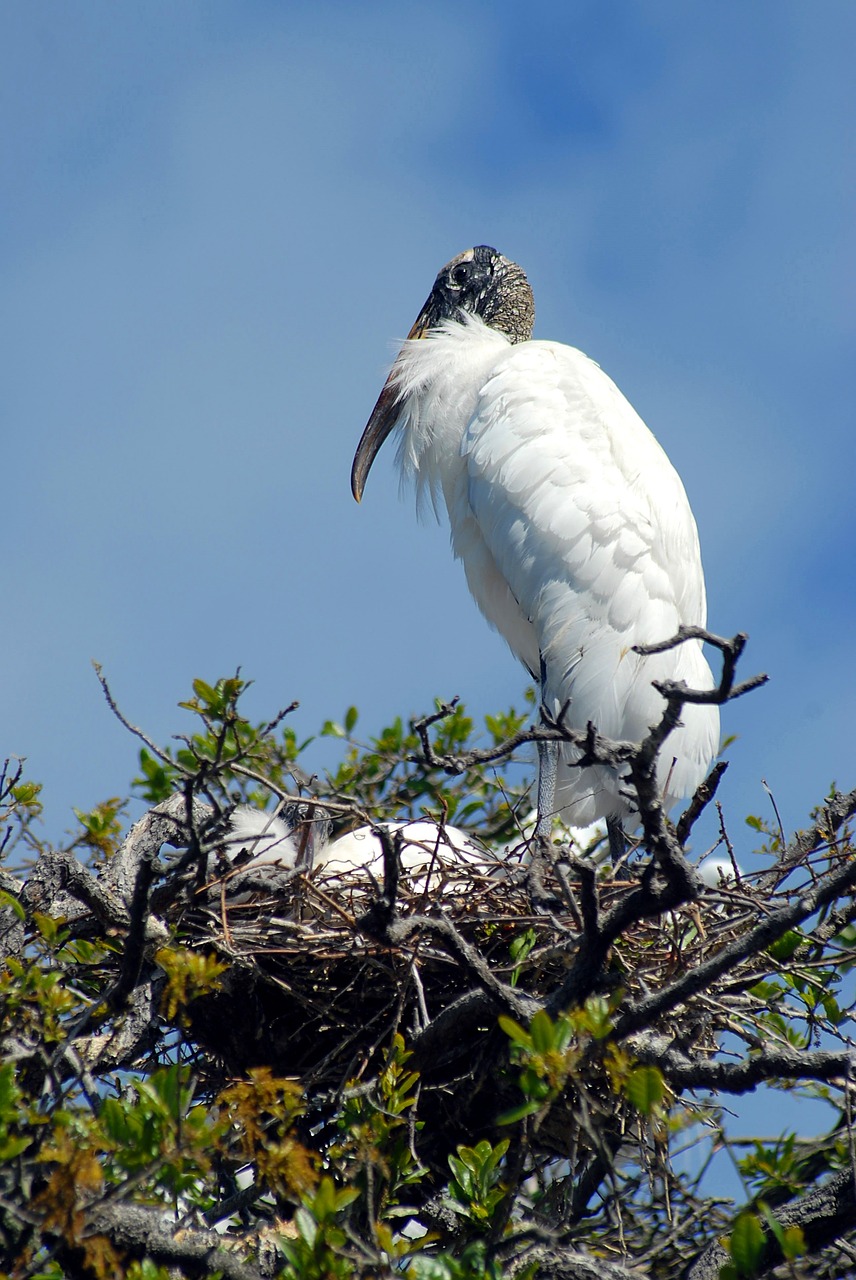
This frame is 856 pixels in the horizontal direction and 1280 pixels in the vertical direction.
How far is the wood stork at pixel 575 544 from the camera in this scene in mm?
4973

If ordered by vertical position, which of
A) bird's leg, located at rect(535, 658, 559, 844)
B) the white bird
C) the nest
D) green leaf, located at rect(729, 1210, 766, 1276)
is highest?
bird's leg, located at rect(535, 658, 559, 844)

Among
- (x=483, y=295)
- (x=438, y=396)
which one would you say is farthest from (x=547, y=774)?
(x=483, y=295)

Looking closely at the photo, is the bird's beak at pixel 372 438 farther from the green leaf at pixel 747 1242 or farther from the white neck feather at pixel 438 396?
the green leaf at pixel 747 1242

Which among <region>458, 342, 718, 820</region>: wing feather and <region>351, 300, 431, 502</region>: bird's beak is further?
<region>351, 300, 431, 502</region>: bird's beak

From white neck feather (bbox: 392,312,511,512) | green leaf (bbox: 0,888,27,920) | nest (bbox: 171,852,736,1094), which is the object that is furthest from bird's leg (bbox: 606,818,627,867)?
green leaf (bbox: 0,888,27,920)

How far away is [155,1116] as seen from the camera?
227 cm

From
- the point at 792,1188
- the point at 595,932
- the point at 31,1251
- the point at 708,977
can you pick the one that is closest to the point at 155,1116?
the point at 31,1251

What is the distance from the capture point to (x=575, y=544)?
513 centimetres

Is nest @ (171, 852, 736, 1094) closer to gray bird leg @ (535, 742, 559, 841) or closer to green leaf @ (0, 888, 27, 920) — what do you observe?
green leaf @ (0, 888, 27, 920)

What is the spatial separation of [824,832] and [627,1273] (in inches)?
42.6

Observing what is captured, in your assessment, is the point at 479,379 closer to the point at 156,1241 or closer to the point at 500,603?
the point at 500,603

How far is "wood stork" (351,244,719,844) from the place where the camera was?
4973 mm

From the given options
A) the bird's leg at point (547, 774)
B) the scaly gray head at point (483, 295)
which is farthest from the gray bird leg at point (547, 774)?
the scaly gray head at point (483, 295)

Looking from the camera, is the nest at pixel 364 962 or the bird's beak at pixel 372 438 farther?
the bird's beak at pixel 372 438
